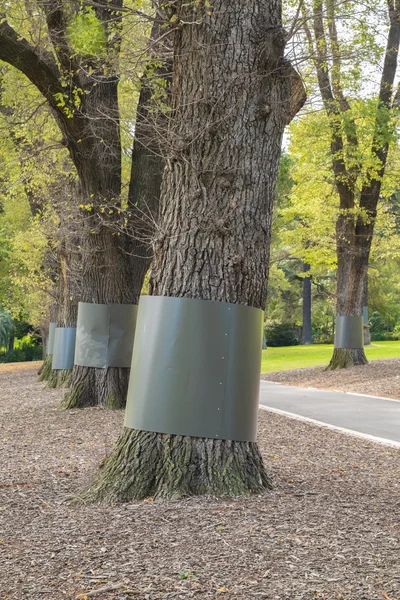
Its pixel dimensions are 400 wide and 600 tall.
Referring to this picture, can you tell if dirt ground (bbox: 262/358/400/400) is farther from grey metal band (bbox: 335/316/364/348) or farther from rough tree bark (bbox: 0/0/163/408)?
rough tree bark (bbox: 0/0/163/408)

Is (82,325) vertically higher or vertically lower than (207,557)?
higher

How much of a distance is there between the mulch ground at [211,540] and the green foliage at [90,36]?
4795 mm

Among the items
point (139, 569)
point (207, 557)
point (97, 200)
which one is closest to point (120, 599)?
point (139, 569)

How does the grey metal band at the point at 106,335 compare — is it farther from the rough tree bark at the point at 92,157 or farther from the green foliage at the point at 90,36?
the green foliage at the point at 90,36

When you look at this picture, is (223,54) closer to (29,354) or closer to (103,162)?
(103,162)

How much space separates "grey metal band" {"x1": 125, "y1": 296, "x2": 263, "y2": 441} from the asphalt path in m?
4.78

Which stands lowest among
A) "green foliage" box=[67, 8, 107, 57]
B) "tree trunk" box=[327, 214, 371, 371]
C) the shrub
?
the shrub

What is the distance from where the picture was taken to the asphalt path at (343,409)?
40.6 feet

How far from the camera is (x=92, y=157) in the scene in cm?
1244

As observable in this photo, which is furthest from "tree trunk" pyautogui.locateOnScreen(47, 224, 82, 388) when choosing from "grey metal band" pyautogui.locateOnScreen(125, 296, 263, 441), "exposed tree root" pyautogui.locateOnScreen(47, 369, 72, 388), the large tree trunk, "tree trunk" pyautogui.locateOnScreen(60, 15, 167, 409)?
"grey metal band" pyautogui.locateOnScreen(125, 296, 263, 441)

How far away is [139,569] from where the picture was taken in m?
4.46

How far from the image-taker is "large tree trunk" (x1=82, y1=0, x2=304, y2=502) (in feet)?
21.6

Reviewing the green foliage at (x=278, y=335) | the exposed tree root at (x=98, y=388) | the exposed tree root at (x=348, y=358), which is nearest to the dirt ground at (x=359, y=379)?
the exposed tree root at (x=348, y=358)

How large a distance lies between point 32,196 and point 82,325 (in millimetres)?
11706
